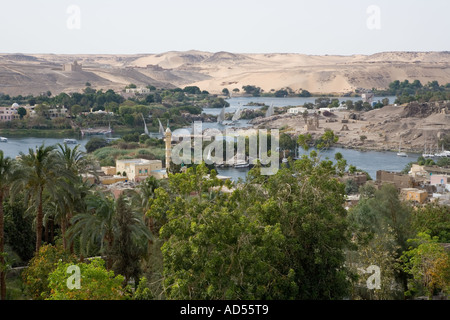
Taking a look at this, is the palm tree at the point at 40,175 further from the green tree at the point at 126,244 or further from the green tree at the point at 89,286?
the green tree at the point at 89,286

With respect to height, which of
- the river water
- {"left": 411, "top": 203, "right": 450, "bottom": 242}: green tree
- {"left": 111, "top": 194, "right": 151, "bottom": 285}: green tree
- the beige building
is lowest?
the river water

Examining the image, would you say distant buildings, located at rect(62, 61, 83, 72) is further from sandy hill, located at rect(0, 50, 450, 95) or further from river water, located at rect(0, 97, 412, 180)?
river water, located at rect(0, 97, 412, 180)

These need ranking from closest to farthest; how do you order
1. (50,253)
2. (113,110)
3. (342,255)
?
(342,255) → (50,253) → (113,110)

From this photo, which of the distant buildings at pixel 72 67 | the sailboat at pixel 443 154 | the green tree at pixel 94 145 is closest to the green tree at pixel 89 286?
the green tree at pixel 94 145

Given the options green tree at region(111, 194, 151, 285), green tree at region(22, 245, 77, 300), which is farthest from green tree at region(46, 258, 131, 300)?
green tree at region(111, 194, 151, 285)

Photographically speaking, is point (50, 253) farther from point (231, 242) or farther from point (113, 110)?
point (113, 110)

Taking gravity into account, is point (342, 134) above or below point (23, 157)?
below

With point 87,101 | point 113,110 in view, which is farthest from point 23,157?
point 87,101
